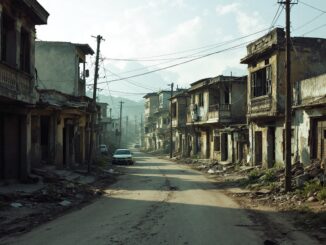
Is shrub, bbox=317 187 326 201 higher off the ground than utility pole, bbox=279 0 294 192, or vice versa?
utility pole, bbox=279 0 294 192

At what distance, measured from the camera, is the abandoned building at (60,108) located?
27859 mm

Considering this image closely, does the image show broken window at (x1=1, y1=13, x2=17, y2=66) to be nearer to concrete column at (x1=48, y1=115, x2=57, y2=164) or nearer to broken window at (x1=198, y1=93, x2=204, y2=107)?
concrete column at (x1=48, y1=115, x2=57, y2=164)

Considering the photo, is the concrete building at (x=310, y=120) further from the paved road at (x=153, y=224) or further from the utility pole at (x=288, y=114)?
the paved road at (x=153, y=224)

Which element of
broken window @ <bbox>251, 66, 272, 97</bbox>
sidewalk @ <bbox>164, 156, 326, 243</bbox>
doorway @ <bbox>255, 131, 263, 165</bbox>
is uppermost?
broken window @ <bbox>251, 66, 272, 97</bbox>

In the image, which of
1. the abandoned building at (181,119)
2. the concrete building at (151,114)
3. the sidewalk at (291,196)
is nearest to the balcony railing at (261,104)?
the sidewalk at (291,196)

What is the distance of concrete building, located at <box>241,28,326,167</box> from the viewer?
2722cm

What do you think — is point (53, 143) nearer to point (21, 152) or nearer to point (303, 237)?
point (21, 152)

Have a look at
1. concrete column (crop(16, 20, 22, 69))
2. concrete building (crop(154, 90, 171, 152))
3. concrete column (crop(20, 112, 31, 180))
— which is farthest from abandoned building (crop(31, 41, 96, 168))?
concrete building (crop(154, 90, 171, 152))

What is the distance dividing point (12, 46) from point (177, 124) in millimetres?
45530

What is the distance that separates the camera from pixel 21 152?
68.5 feet

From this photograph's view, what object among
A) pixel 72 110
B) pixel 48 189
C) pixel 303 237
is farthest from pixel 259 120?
pixel 303 237

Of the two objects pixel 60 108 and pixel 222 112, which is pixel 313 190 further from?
pixel 222 112

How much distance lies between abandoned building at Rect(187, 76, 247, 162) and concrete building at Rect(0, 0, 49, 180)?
20.1m

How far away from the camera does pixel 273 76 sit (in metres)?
27.8
